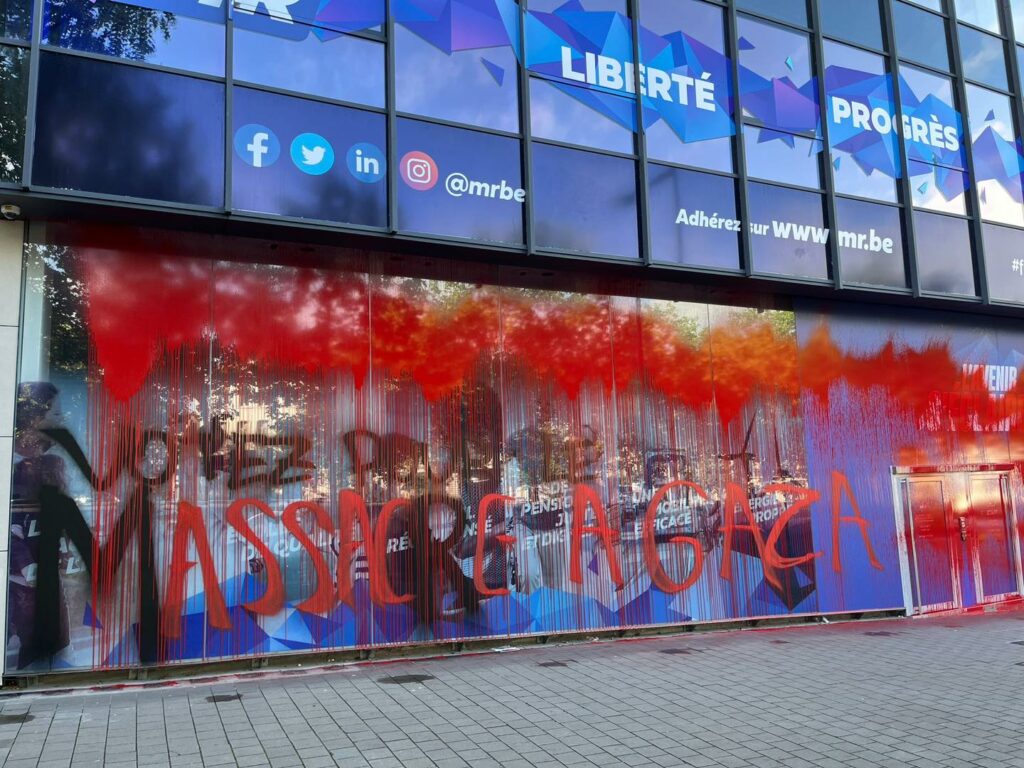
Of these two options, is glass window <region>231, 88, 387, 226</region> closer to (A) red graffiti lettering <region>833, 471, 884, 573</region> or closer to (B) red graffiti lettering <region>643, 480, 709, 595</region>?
(B) red graffiti lettering <region>643, 480, 709, 595</region>

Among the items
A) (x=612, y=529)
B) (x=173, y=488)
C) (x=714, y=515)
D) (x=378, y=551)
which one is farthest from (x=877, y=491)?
(x=173, y=488)

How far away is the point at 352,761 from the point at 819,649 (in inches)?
259

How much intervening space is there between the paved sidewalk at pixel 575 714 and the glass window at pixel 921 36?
9635 mm

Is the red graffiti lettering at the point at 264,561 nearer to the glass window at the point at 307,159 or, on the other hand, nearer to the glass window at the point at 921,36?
the glass window at the point at 307,159

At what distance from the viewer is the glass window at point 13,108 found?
7.79 meters

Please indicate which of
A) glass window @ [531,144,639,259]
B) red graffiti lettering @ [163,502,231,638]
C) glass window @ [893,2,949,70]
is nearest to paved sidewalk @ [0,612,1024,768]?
red graffiti lettering @ [163,502,231,638]

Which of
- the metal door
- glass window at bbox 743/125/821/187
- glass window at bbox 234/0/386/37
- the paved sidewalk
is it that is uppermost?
glass window at bbox 234/0/386/37

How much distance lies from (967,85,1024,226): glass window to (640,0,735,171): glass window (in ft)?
17.0

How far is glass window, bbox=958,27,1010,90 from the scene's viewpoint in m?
14.2

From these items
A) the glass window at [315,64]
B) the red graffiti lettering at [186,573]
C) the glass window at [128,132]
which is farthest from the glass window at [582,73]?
the red graffiti lettering at [186,573]

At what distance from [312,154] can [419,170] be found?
125 cm

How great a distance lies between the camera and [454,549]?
9.88 meters

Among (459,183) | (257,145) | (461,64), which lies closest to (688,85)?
(461,64)

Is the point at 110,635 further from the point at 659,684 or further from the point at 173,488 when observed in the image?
the point at 659,684
